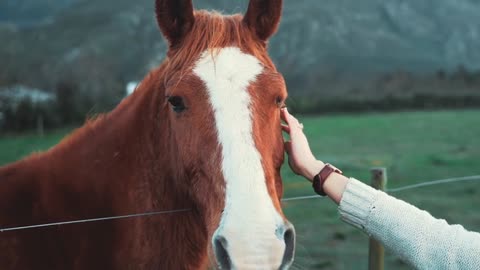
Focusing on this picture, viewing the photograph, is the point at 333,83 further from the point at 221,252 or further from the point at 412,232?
the point at 221,252

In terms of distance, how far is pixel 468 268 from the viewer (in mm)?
2025

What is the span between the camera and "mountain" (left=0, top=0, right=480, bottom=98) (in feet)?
236

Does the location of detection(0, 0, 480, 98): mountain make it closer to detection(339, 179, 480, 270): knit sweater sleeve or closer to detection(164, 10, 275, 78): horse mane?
detection(164, 10, 275, 78): horse mane

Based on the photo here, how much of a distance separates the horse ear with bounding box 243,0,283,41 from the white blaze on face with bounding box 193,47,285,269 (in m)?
0.28

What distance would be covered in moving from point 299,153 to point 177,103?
2.32ft

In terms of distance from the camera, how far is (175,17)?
2711 mm

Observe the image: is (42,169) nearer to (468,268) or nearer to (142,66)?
(468,268)

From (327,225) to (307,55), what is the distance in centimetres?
8632

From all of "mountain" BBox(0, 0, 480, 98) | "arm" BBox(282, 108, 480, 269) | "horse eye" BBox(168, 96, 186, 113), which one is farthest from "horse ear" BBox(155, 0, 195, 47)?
"mountain" BBox(0, 0, 480, 98)

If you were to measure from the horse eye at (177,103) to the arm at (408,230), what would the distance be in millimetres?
869

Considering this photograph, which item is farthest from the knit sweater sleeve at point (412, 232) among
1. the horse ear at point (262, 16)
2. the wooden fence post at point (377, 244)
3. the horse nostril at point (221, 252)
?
the wooden fence post at point (377, 244)

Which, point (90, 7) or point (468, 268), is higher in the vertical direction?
point (90, 7)

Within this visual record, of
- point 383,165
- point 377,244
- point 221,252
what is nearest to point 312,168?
point 221,252

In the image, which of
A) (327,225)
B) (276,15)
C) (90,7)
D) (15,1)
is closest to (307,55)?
(90,7)
